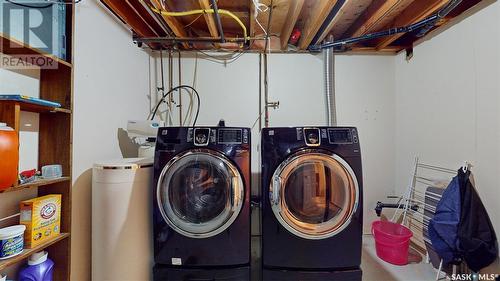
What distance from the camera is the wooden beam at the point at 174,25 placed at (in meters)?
1.66

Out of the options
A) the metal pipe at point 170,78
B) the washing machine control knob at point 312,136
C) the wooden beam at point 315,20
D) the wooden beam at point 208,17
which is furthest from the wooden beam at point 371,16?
the metal pipe at point 170,78

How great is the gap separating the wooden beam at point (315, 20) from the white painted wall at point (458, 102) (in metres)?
1.03

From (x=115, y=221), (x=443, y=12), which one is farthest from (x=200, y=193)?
(x=443, y=12)

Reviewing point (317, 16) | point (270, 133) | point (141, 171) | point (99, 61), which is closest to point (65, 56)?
point (99, 61)

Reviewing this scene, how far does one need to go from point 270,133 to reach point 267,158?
17 centimetres

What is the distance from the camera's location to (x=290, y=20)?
1.96 m

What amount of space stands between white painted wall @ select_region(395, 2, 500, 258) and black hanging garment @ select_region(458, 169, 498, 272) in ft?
0.35

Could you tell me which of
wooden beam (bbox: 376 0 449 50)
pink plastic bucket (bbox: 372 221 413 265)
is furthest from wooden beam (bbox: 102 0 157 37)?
pink plastic bucket (bbox: 372 221 413 265)

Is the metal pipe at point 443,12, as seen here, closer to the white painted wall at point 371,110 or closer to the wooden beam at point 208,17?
the white painted wall at point 371,110

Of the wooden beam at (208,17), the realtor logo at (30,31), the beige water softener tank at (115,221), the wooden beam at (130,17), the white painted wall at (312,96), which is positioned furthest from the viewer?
the white painted wall at (312,96)

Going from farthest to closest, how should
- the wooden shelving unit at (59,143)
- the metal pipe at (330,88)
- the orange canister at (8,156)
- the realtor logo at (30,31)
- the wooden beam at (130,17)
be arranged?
the metal pipe at (330,88)
the wooden beam at (130,17)
the wooden shelving unit at (59,143)
the realtor logo at (30,31)
the orange canister at (8,156)

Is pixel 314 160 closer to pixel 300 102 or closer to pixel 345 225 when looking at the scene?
pixel 345 225

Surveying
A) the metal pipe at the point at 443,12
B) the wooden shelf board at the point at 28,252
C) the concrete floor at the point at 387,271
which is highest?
the metal pipe at the point at 443,12

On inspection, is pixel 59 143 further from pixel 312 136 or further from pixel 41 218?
pixel 312 136
